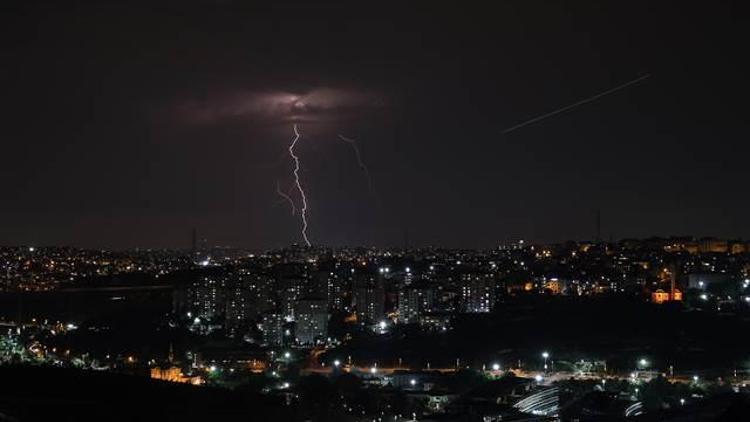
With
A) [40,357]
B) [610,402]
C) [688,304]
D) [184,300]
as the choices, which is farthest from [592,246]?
[610,402]

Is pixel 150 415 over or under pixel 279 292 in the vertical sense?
under

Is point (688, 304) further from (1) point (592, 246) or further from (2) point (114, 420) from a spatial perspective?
(2) point (114, 420)

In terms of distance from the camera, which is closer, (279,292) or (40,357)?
(40,357)

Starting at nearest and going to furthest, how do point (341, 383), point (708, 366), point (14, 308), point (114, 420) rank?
1. point (114, 420)
2. point (341, 383)
3. point (708, 366)
4. point (14, 308)

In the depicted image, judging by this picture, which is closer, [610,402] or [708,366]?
[610,402]

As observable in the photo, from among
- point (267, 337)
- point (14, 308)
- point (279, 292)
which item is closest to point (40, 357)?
point (267, 337)

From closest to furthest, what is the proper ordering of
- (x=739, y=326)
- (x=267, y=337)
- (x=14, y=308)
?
(x=739, y=326)
(x=267, y=337)
(x=14, y=308)

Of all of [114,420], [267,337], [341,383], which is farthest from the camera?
[267,337]

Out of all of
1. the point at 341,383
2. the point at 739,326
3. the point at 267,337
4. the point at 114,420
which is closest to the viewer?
the point at 114,420

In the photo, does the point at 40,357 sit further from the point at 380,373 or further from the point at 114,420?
the point at 114,420
